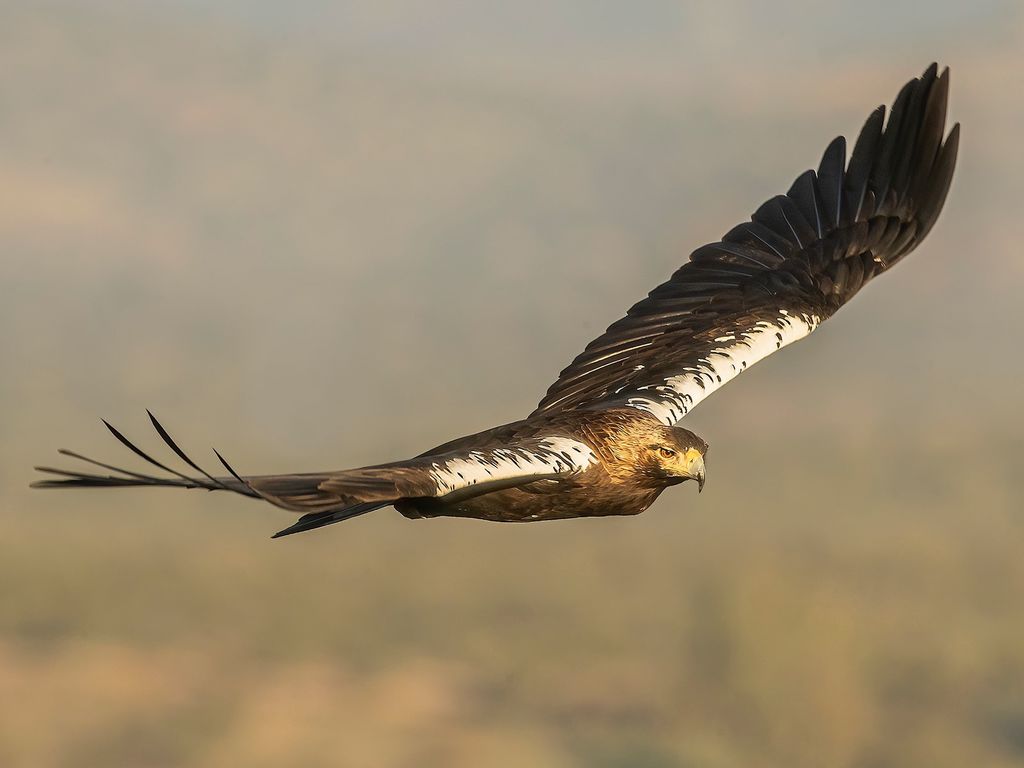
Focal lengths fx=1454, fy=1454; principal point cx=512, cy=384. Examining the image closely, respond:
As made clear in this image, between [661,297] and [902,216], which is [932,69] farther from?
[661,297]

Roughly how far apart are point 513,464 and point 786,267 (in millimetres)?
5731

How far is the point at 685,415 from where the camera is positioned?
13.0m

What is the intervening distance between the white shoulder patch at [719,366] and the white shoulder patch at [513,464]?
1439 millimetres

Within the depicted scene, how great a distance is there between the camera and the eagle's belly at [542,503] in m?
10.9

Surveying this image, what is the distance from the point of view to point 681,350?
13.9 m

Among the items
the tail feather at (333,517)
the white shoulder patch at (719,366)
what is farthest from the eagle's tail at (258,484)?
the white shoulder patch at (719,366)

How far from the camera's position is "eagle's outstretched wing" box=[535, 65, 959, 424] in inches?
541

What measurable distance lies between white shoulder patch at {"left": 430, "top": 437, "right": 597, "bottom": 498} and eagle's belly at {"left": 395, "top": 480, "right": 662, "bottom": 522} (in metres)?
0.26

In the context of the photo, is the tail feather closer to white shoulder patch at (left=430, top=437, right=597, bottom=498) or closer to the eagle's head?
→ white shoulder patch at (left=430, top=437, right=597, bottom=498)


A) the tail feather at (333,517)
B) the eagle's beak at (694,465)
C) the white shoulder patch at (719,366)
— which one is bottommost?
the eagle's beak at (694,465)

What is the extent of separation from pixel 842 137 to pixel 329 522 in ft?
28.9

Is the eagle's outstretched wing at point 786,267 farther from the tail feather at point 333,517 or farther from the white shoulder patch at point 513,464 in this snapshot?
the tail feather at point 333,517

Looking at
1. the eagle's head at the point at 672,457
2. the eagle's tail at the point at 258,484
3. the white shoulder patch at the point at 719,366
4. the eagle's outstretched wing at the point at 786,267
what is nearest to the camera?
the eagle's tail at the point at 258,484

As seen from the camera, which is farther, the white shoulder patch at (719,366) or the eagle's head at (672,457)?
the white shoulder patch at (719,366)
